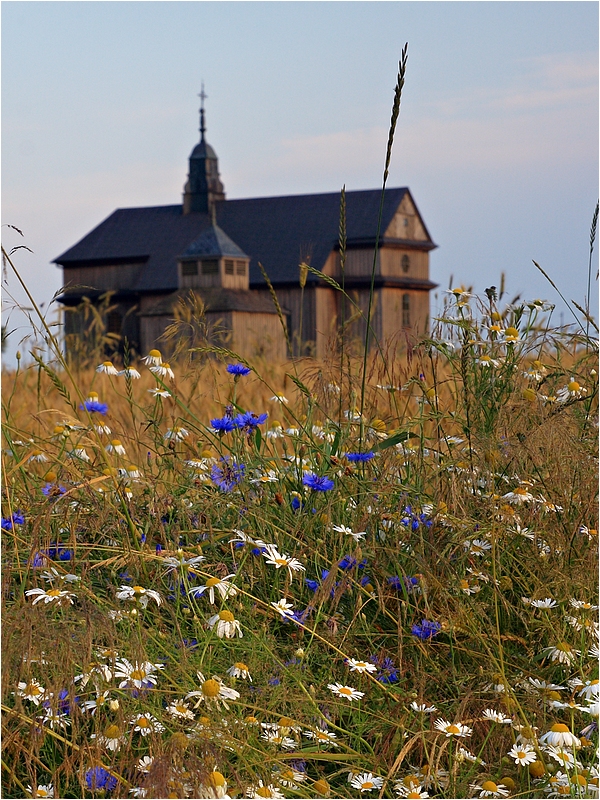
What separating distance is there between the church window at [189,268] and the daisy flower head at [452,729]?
3754 centimetres

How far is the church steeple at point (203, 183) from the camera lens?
1829 inches

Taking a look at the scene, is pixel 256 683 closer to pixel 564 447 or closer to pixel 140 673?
pixel 140 673

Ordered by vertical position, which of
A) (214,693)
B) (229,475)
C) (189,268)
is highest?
(189,268)

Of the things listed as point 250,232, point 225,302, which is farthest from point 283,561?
point 250,232

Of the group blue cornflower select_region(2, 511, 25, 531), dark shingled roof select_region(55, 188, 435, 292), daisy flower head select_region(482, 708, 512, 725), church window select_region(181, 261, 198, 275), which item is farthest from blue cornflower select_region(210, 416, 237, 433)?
church window select_region(181, 261, 198, 275)

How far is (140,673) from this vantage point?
2.32 metres

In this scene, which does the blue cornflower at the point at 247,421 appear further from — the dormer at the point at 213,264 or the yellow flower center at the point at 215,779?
the dormer at the point at 213,264

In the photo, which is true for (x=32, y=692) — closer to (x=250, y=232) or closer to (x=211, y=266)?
(x=211, y=266)

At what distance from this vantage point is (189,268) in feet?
129

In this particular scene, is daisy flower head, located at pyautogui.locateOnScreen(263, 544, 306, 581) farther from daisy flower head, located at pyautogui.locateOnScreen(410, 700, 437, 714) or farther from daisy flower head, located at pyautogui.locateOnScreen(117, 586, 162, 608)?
daisy flower head, located at pyautogui.locateOnScreen(410, 700, 437, 714)

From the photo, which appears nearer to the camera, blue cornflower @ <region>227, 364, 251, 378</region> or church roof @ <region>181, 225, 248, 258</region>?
blue cornflower @ <region>227, 364, 251, 378</region>

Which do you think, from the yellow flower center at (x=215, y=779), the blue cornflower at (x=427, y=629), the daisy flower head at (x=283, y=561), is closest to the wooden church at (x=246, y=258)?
the daisy flower head at (x=283, y=561)

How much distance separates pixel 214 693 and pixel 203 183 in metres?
46.7

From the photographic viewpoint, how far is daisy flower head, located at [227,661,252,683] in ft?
8.02
